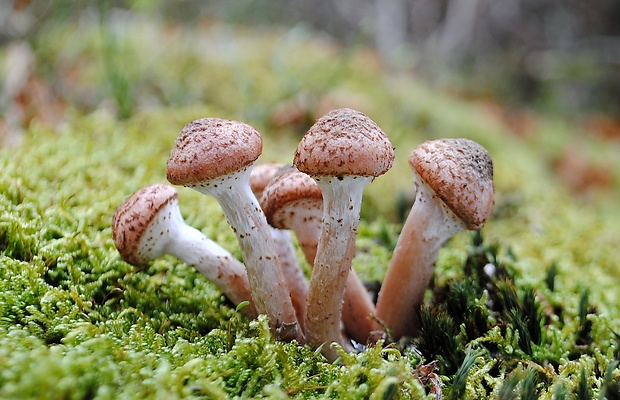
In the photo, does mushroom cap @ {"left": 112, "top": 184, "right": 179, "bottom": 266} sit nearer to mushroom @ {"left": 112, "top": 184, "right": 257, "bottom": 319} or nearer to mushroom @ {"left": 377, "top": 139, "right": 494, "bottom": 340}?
mushroom @ {"left": 112, "top": 184, "right": 257, "bottom": 319}

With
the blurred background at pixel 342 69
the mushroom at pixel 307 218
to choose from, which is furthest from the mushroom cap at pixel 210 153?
the blurred background at pixel 342 69

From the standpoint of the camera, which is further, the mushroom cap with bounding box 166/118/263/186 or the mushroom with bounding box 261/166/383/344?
the mushroom with bounding box 261/166/383/344

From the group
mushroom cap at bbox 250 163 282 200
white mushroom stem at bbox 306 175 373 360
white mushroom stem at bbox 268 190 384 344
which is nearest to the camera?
white mushroom stem at bbox 306 175 373 360

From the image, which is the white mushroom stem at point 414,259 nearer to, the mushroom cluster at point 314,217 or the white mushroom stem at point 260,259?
the mushroom cluster at point 314,217

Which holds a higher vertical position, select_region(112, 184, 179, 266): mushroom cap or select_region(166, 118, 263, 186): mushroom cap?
select_region(166, 118, 263, 186): mushroom cap

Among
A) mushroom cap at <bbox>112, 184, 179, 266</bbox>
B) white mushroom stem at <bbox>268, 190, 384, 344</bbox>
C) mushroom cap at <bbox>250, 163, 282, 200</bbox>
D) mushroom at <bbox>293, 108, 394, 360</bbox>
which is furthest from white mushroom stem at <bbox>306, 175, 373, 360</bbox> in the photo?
mushroom cap at <bbox>112, 184, 179, 266</bbox>

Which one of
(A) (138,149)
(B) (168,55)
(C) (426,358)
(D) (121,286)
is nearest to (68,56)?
(B) (168,55)

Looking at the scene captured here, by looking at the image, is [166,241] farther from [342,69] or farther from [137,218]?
[342,69]
